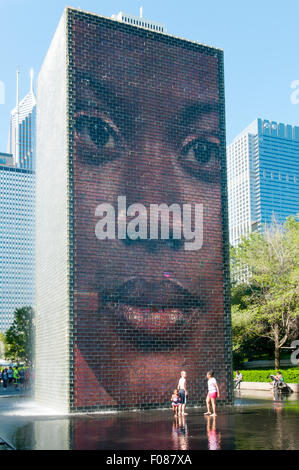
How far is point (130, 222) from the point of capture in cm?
1933

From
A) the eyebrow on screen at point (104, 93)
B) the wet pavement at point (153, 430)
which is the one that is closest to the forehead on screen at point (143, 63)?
the eyebrow on screen at point (104, 93)

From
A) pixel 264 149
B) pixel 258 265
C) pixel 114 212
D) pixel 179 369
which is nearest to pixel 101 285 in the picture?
pixel 114 212

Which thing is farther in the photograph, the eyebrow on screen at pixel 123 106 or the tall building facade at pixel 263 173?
the tall building facade at pixel 263 173

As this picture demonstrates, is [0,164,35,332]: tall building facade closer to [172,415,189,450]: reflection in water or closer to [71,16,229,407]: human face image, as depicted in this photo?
[71,16,229,407]: human face image

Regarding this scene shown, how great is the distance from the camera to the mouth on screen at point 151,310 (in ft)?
61.1

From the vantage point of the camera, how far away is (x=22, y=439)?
11836 mm

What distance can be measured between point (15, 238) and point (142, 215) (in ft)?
151

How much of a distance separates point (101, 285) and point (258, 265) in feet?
70.9

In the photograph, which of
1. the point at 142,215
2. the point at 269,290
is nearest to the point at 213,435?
the point at 142,215

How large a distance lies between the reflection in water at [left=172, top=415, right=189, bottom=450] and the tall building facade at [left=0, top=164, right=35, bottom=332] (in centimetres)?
1028

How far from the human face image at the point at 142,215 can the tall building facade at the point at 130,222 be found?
0.04 meters

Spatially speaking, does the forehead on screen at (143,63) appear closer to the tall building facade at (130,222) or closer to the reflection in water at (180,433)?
the tall building facade at (130,222)

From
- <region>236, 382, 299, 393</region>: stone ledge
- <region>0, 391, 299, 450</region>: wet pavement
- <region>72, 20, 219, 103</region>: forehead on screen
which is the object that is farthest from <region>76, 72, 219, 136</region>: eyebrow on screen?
<region>236, 382, 299, 393</region>: stone ledge

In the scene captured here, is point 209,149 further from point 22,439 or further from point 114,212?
point 22,439
